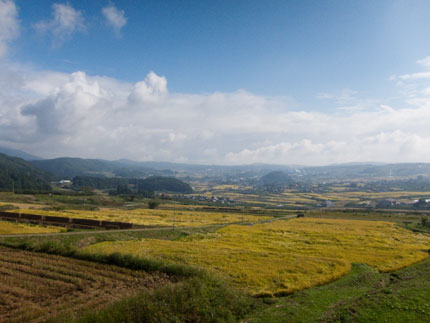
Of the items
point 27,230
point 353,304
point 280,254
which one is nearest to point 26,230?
point 27,230

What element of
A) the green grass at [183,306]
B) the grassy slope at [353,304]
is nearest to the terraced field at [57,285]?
the green grass at [183,306]

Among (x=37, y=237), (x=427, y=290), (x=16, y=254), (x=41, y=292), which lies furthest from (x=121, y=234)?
(x=427, y=290)

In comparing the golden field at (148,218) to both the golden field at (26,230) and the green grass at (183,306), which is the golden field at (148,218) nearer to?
the golden field at (26,230)

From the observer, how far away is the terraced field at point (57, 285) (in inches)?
666

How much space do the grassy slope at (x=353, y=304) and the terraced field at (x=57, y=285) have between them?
9.15m

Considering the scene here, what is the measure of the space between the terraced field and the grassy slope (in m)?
9.15

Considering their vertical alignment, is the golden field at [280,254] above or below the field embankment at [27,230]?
below

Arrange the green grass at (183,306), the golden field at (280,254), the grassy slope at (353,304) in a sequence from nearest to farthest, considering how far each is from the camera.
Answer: the green grass at (183,306), the grassy slope at (353,304), the golden field at (280,254)

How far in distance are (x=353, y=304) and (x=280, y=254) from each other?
16.1m

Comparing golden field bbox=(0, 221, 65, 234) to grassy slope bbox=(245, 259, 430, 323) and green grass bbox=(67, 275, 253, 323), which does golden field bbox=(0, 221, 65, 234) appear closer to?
green grass bbox=(67, 275, 253, 323)

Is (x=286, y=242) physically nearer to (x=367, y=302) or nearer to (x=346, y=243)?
(x=346, y=243)

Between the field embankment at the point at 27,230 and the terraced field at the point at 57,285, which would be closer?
the terraced field at the point at 57,285

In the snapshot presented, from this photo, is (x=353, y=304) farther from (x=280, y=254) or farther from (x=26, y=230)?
(x=26, y=230)

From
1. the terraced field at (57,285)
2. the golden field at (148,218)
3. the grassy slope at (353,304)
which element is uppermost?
the terraced field at (57,285)
